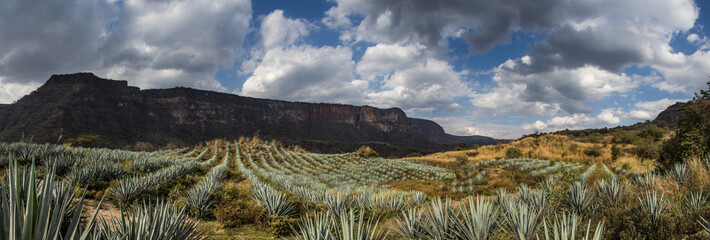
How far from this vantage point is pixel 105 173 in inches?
278

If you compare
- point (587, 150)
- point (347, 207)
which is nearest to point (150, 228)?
point (347, 207)

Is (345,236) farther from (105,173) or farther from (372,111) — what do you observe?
(372,111)

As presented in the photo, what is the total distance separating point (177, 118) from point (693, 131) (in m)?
114

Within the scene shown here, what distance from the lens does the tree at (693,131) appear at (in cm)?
655

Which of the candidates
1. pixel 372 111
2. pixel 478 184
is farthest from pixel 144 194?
pixel 372 111

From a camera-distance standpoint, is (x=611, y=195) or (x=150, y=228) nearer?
(x=150, y=228)

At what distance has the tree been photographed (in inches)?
258

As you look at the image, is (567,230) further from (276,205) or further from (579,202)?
(276,205)

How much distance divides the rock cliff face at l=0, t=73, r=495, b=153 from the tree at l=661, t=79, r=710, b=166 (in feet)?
102

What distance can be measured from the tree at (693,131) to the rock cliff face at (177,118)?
102 ft

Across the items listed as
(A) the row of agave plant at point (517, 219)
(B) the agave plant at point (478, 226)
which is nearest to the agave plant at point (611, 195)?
(A) the row of agave plant at point (517, 219)

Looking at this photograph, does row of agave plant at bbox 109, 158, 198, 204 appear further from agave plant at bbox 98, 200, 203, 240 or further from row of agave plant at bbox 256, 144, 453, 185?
row of agave plant at bbox 256, 144, 453, 185

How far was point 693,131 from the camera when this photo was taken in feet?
22.0

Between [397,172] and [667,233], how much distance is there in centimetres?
1483
